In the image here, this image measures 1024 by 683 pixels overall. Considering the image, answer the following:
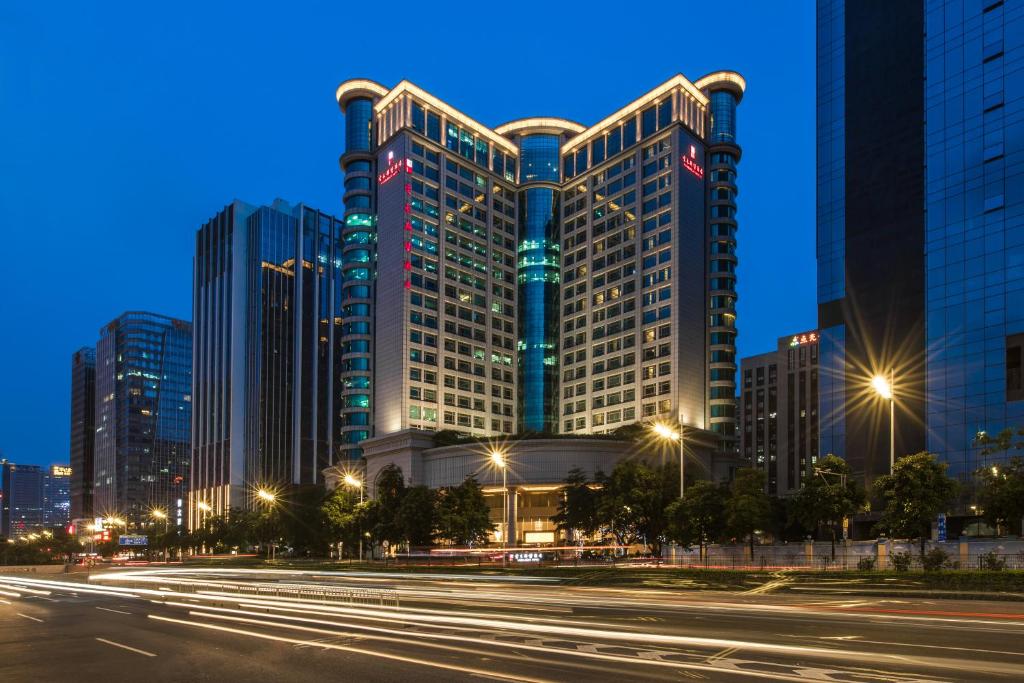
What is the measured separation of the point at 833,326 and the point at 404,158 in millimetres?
77547

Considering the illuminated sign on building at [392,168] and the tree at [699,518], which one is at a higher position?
the illuminated sign on building at [392,168]

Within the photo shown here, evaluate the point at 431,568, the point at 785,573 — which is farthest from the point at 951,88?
the point at 431,568

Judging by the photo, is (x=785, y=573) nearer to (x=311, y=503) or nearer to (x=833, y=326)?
(x=833, y=326)

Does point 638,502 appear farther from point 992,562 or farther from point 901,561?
point 992,562

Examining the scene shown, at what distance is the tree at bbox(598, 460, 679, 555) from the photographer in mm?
76688

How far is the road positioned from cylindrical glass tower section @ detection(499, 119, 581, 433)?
11592 centimetres

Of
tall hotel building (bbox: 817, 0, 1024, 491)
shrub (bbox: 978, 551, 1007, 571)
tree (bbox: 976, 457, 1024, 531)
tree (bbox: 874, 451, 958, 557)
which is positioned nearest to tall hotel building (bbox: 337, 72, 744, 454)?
tall hotel building (bbox: 817, 0, 1024, 491)

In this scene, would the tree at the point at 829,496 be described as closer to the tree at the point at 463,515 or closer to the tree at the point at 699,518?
the tree at the point at 699,518

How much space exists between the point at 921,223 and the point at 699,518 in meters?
46.9

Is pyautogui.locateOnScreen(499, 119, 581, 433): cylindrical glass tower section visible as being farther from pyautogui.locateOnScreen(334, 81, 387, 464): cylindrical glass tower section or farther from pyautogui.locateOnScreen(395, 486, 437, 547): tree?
pyautogui.locateOnScreen(395, 486, 437, 547): tree

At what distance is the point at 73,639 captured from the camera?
25.7m

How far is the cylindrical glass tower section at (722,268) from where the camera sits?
13550cm

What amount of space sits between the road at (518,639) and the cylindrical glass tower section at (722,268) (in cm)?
Result: 10126

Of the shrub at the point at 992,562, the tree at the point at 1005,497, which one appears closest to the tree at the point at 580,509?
the tree at the point at 1005,497
